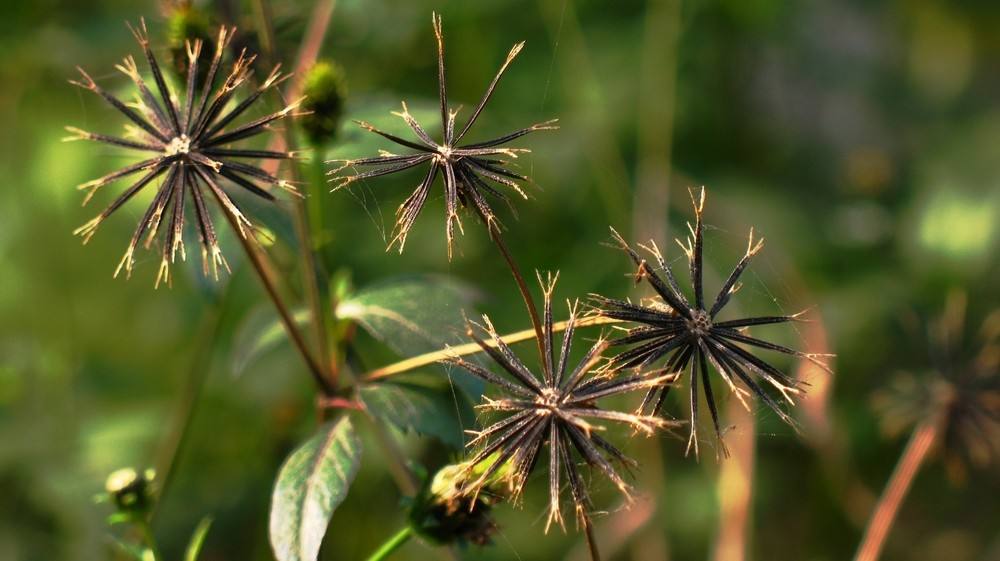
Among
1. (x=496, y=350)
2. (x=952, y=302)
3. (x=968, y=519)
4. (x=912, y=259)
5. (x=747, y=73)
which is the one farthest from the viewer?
(x=747, y=73)

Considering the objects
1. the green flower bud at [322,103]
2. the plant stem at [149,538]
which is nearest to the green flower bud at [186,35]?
the green flower bud at [322,103]

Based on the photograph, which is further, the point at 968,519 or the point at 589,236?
the point at 968,519

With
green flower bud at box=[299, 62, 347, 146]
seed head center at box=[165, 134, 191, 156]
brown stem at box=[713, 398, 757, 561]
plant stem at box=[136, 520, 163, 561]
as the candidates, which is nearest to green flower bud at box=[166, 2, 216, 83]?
green flower bud at box=[299, 62, 347, 146]

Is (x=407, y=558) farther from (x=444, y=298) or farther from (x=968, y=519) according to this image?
(x=968, y=519)

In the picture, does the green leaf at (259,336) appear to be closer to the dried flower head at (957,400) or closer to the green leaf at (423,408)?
the green leaf at (423,408)

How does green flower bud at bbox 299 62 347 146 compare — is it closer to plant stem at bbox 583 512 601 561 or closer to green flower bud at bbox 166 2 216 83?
green flower bud at bbox 166 2 216 83

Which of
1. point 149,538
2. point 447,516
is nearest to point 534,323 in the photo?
point 447,516

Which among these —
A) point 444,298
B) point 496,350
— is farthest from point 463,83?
point 496,350
